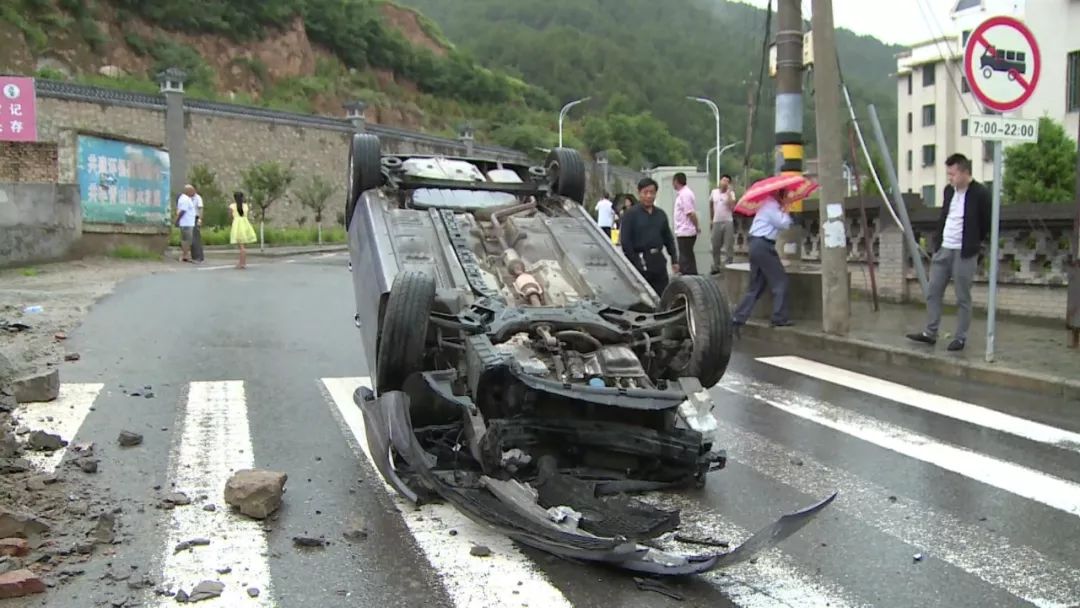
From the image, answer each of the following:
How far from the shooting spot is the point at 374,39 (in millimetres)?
79812

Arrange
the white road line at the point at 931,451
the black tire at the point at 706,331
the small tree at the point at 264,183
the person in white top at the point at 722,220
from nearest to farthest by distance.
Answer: the white road line at the point at 931,451
the black tire at the point at 706,331
the person in white top at the point at 722,220
the small tree at the point at 264,183

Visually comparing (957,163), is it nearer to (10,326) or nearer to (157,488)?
(157,488)

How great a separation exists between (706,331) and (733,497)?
1142mm

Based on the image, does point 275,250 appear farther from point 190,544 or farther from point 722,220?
point 190,544

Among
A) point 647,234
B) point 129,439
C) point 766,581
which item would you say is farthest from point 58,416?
point 647,234

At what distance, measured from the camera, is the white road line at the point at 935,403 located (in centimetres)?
693

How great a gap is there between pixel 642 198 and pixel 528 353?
524 cm

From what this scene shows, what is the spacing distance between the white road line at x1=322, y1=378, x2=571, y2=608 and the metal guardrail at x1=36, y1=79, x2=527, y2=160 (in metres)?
41.2

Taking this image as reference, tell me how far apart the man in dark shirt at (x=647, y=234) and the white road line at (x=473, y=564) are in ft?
19.0

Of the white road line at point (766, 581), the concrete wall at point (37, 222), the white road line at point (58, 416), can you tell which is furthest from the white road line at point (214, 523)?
the concrete wall at point (37, 222)

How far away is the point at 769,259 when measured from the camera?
11336 millimetres

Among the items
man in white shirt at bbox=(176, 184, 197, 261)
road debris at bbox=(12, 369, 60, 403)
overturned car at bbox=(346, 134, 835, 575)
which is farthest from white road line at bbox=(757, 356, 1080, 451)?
man in white shirt at bbox=(176, 184, 197, 261)

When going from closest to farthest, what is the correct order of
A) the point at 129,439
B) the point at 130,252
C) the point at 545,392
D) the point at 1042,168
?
the point at 545,392
the point at 129,439
the point at 130,252
the point at 1042,168

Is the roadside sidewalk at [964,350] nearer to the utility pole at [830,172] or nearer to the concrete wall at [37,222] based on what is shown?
the utility pole at [830,172]
